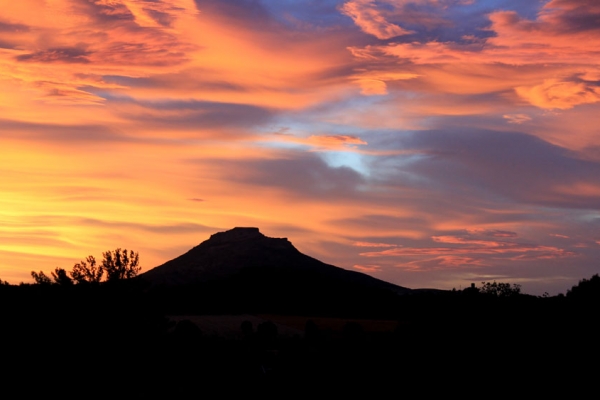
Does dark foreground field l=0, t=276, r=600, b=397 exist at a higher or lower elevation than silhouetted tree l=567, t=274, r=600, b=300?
lower

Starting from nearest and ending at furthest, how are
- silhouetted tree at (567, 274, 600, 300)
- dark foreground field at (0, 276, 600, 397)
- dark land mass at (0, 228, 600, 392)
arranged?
dark land mass at (0, 228, 600, 392)
dark foreground field at (0, 276, 600, 397)
silhouetted tree at (567, 274, 600, 300)

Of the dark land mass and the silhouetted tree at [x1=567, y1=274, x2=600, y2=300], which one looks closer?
the dark land mass

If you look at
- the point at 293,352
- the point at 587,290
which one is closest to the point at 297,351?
the point at 293,352

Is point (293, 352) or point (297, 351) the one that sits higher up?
point (297, 351)

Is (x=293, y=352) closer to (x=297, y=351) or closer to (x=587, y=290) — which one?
(x=297, y=351)

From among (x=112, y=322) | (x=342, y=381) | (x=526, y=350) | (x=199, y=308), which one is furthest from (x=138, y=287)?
(x=199, y=308)

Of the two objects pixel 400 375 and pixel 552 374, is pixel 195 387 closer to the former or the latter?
pixel 400 375

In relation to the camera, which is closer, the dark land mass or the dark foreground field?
the dark land mass

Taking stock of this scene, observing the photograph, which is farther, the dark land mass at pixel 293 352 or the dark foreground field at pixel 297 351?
the dark foreground field at pixel 297 351

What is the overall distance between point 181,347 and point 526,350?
121 ft

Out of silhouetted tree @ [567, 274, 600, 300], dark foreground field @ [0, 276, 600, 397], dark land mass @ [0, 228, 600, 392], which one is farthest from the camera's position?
silhouetted tree @ [567, 274, 600, 300]

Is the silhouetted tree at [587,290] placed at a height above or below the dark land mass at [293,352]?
above

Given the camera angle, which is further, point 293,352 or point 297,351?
point 297,351

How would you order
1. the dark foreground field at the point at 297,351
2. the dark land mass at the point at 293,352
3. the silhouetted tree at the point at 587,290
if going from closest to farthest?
the dark land mass at the point at 293,352, the dark foreground field at the point at 297,351, the silhouetted tree at the point at 587,290
